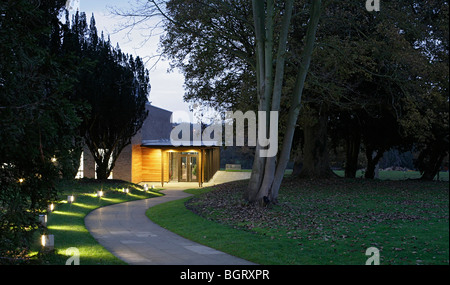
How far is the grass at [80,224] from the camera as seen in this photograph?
7.71 meters

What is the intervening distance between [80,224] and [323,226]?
646 centimetres

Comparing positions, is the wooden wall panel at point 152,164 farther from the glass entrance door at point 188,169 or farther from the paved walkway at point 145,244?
the paved walkway at point 145,244

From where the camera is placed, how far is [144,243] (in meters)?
9.44

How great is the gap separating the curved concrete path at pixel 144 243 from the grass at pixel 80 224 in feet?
0.91

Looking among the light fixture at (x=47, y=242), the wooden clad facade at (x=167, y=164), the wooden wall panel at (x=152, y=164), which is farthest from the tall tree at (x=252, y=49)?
the wooden wall panel at (x=152, y=164)

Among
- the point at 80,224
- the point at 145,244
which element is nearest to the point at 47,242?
the point at 145,244

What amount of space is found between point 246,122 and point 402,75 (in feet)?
22.9

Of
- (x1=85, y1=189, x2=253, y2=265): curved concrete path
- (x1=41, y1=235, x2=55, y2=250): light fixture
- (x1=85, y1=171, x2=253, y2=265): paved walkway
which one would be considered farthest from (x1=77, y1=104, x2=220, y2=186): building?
(x1=41, y1=235, x2=55, y2=250): light fixture

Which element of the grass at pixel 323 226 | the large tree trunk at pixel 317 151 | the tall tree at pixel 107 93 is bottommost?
the grass at pixel 323 226

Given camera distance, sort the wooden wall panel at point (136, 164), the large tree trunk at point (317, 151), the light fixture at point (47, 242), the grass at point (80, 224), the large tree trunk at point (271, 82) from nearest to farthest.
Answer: the grass at point (80, 224), the light fixture at point (47, 242), the large tree trunk at point (271, 82), the large tree trunk at point (317, 151), the wooden wall panel at point (136, 164)

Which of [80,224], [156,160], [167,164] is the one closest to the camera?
[80,224]

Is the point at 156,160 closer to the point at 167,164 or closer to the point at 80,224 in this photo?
the point at 167,164

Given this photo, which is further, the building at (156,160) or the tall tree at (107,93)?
the building at (156,160)

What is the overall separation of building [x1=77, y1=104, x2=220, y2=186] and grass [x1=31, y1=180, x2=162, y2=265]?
6411 millimetres
